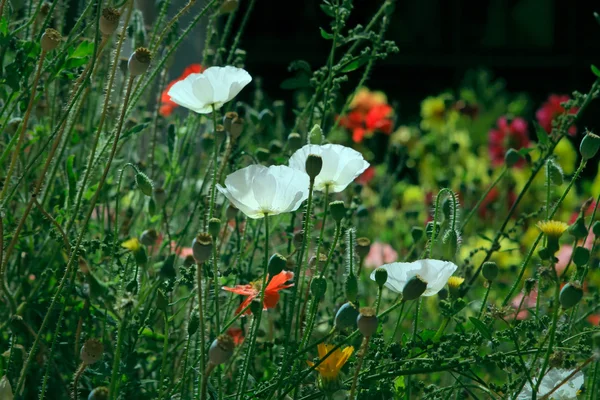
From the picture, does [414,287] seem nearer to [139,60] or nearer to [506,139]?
[139,60]

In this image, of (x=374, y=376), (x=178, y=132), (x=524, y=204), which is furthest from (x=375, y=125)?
(x=374, y=376)

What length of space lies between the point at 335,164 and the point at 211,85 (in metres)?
0.18

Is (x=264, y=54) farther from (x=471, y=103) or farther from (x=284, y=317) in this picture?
(x=284, y=317)

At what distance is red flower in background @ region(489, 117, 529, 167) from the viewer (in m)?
3.05

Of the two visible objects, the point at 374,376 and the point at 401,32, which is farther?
the point at 401,32

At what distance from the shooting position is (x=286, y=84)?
1433 millimetres

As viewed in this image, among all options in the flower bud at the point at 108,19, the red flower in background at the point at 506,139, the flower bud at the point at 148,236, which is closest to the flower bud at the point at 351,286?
the flower bud at the point at 148,236

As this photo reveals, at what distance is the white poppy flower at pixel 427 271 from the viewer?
101 cm

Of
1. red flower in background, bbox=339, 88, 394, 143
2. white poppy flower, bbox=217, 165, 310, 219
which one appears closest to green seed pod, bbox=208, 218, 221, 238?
white poppy flower, bbox=217, 165, 310, 219

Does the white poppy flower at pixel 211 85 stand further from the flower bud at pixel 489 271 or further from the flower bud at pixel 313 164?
the flower bud at pixel 489 271

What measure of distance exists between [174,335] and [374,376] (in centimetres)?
47

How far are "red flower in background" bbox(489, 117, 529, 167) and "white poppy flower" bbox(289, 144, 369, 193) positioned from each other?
2.00m

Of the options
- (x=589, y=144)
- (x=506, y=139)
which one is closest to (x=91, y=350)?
(x=589, y=144)

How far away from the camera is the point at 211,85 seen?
114 centimetres
